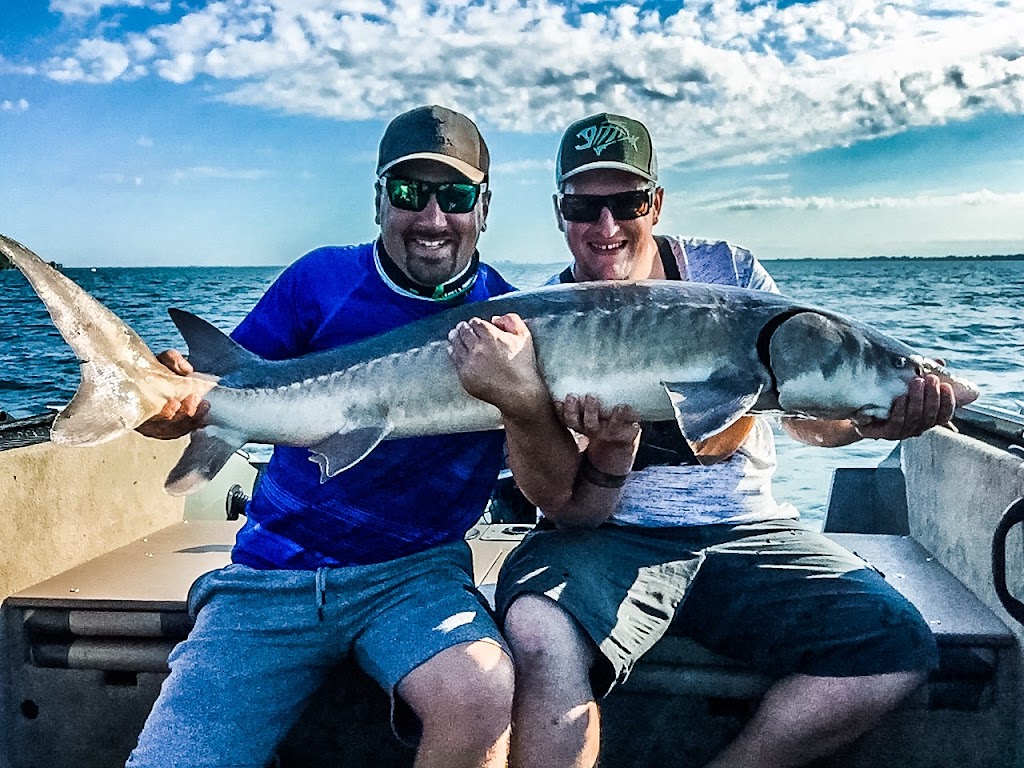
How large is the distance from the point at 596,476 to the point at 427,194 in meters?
1.03

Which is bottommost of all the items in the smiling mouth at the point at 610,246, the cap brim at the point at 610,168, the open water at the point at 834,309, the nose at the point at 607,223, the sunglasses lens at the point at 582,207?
the open water at the point at 834,309

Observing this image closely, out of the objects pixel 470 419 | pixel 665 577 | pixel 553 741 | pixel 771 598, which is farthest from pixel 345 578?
pixel 771 598

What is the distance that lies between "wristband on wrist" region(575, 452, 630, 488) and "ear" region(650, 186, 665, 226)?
0.99 meters

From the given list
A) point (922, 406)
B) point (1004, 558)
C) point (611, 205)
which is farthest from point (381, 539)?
point (1004, 558)

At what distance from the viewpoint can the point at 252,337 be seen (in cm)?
302

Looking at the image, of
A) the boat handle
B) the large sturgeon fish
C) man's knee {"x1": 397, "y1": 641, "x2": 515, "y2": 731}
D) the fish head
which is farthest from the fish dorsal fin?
the boat handle

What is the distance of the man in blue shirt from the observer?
2.42m

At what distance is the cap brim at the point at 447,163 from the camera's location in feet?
9.80

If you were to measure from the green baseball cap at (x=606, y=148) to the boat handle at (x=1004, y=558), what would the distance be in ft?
5.18

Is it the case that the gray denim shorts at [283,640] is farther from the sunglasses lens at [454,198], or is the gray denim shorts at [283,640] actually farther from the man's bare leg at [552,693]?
the sunglasses lens at [454,198]

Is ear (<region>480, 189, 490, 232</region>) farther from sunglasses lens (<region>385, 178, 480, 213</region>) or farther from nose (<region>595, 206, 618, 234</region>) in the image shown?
nose (<region>595, 206, 618, 234</region>)

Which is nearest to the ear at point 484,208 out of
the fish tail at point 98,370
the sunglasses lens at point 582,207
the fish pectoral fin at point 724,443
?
the sunglasses lens at point 582,207

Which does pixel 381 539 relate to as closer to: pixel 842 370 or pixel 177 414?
pixel 177 414

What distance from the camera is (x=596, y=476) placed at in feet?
9.40
